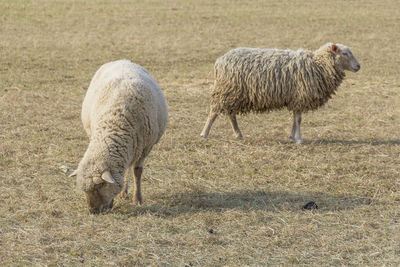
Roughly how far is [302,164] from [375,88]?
5631 mm

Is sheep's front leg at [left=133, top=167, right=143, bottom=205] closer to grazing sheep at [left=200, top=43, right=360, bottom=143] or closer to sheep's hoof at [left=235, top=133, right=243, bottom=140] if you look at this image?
grazing sheep at [left=200, top=43, right=360, bottom=143]

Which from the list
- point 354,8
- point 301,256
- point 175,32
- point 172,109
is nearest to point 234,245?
point 301,256

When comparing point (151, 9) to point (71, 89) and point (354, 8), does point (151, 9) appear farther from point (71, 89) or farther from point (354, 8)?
point (71, 89)

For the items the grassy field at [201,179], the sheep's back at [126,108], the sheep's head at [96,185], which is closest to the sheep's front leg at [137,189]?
the grassy field at [201,179]

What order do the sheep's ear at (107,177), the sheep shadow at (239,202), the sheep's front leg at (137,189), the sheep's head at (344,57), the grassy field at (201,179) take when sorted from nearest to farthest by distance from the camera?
the grassy field at (201,179) < the sheep's ear at (107,177) < the sheep shadow at (239,202) < the sheep's front leg at (137,189) < the sheep's head at (344,57)

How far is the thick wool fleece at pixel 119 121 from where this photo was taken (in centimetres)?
531

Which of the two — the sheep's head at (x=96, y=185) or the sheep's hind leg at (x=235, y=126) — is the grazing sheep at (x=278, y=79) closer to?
the sheep's hind leg at (x=235, y=126)

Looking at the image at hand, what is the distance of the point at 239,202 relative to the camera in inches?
239

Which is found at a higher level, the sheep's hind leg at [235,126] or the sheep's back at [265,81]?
the sheep's back at [265,81]

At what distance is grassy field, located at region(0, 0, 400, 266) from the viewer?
4.91 m

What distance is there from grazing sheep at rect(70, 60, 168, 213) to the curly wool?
7.97 ft

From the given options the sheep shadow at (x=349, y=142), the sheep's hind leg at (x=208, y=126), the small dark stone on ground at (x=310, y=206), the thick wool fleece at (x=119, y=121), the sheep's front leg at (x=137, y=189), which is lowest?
the sheep shadow at (x=349, y=142)

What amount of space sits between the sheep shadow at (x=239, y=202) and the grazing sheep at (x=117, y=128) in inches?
11.9

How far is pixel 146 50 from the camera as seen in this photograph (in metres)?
16.5
